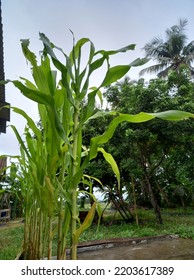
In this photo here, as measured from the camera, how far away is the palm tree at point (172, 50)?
430 inches

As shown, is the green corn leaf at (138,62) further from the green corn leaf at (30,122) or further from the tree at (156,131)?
the tree at (156,131)

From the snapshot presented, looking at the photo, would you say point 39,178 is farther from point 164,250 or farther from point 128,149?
point 128,149

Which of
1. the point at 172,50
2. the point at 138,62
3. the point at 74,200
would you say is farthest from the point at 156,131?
the point at 172,50

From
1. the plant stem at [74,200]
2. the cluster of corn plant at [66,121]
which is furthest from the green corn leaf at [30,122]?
the plant stem at [74,200]

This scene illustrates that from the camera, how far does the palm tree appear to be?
10930mm

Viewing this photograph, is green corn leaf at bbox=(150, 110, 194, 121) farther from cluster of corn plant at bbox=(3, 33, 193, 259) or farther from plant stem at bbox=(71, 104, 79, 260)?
plant stem at bbox=(71, 104, 79, 260)

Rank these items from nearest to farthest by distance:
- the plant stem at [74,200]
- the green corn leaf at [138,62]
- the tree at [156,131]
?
1. the plant stem at [74,200]
2. the green corn leaf at [138,62]
3. the tree at [156,131]

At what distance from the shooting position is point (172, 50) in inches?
433

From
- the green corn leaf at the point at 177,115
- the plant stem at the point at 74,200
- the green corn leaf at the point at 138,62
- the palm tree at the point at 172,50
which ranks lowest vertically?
the plant stem at the point at 74,200

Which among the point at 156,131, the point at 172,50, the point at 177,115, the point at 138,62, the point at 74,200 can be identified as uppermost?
the point at 172,50

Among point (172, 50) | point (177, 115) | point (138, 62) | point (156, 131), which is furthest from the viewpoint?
point (172, 50)

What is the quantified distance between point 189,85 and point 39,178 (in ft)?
16.3

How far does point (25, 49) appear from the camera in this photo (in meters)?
0.93

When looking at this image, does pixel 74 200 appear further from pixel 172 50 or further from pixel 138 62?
pixel 172 50
